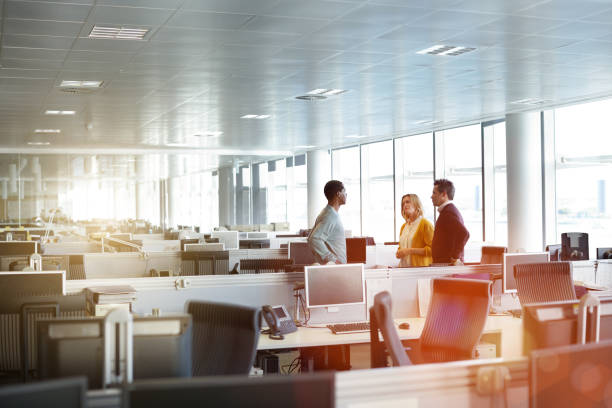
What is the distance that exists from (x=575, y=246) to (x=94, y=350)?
6278 mm

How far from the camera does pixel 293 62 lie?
7.63 metres

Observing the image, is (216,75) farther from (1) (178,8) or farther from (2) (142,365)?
(2) (142,365)

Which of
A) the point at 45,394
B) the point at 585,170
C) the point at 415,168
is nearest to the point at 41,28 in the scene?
the point at 45,394

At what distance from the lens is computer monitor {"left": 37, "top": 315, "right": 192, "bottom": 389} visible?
1.89 meters

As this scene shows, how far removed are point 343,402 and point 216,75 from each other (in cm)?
697

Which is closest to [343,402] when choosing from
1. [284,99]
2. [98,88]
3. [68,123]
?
[98,88]

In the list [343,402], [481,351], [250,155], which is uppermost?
[250,155]

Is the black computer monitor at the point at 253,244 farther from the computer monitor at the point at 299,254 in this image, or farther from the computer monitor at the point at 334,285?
the computer monitor at the point at 334,285

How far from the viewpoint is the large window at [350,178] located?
59.0 feet

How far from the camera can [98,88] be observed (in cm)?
906

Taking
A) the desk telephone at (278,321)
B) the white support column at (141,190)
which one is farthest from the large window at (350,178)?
the desk telephone at (278,321)

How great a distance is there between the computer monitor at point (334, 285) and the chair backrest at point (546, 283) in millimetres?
1126

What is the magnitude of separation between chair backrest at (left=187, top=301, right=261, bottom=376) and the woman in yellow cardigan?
333 cm

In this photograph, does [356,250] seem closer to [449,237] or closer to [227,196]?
[449,237]
